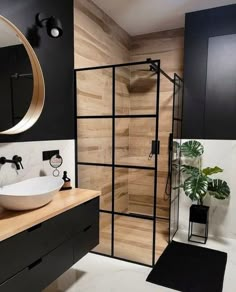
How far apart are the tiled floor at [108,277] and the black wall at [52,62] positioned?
4.20 feet

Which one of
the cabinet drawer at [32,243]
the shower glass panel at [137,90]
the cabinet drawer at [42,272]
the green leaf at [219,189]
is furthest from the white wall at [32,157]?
the green leaf at [219,189]

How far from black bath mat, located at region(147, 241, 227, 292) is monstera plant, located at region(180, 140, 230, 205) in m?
0.59

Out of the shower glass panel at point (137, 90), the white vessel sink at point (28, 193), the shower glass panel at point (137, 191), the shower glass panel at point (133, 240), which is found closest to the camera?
the white vessel sink at point (28, 193)

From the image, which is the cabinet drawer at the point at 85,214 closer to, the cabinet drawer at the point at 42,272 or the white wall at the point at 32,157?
the cabinet drawer at the point at 42,272

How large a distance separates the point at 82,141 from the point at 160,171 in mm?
1444

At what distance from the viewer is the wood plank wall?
259 cm

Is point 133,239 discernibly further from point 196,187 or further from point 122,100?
point 122,100

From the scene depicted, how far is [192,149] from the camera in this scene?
2.81 m

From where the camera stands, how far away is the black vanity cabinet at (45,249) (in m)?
1.23

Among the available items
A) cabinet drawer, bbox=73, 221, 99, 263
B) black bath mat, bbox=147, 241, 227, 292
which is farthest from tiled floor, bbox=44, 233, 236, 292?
cabinet drawer, bbox=73, 221, 99, 263

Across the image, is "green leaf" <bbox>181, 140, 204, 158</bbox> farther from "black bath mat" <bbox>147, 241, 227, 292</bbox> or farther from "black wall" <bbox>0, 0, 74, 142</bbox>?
"black wall" <bbox>0, 0, 74, 142</bbox>

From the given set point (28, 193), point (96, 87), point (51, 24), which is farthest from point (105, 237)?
point (51, 24)

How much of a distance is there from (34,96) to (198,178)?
1923 millimetres

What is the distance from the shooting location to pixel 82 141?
102 inches
